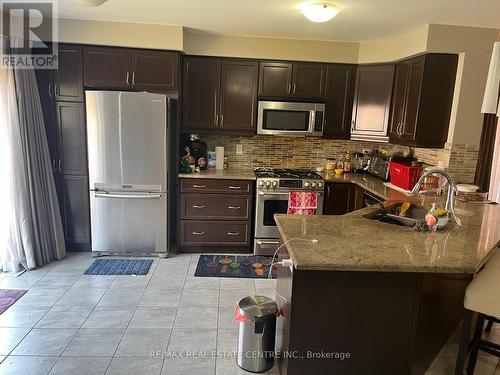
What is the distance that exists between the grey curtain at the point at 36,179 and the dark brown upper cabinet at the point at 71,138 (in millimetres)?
196

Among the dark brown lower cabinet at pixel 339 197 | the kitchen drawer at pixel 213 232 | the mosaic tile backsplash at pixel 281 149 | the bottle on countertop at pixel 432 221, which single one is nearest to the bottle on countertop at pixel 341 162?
the mosaic tile backsplash at pixel 281 149

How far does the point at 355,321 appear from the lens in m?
1.86

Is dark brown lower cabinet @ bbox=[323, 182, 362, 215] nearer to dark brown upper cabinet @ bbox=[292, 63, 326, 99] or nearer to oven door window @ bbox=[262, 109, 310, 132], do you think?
oven door window @ bbox=[262, 109, 310, 132]

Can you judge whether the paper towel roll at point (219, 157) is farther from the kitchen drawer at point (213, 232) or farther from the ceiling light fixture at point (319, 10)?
the ceiling light fixture at point (319, 10)

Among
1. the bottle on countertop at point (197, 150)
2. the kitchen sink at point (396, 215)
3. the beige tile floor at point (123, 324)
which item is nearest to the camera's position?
the beige tile floor at point (123, 324)

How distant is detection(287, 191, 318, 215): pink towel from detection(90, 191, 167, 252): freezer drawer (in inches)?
54.9

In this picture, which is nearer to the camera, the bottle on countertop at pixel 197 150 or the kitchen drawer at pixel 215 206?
the kitchen drawer at pixel 215 206

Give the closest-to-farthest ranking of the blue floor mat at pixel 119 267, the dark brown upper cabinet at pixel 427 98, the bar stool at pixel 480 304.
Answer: the bar stool at pixel 480 304
the dark brown upper cabinet at pixel 427 98
the blue floor mat at pixel 119 267

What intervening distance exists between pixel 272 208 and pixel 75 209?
218 cm

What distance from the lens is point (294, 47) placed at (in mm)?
4277

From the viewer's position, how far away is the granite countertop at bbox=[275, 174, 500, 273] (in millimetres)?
1712

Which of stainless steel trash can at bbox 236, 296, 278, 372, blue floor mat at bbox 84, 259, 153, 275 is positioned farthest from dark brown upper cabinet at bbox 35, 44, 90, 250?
stainless steel trash can at bbox 236, 296, 278, 372

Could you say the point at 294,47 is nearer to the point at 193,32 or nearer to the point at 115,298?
the point at 193,32

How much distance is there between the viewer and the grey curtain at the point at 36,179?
11.5 feet
